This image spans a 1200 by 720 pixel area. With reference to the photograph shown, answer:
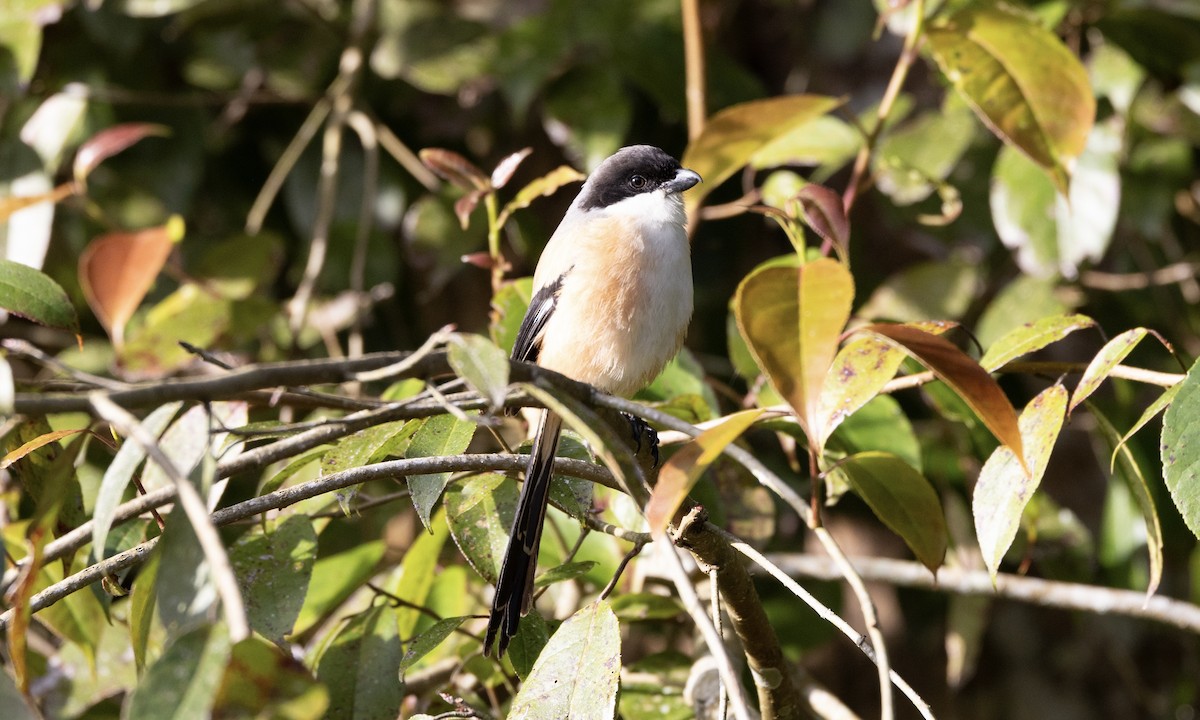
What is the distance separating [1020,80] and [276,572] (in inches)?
74.9

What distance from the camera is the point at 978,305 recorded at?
3.94 meters

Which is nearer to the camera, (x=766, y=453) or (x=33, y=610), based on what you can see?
(x=33, y=610)

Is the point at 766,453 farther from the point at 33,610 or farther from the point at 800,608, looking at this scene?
the point at 33,610

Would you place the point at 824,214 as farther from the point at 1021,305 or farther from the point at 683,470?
the point at 1021,305

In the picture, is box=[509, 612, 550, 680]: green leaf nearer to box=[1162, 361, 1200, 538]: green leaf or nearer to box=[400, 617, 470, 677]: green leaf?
box=[400, 617, 470, 677]: green leaf

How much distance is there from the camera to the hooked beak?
2854 mm

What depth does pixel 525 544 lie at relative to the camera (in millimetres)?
2057

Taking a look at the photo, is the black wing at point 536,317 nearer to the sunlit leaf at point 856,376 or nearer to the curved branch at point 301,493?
the curved branch at point 301,493

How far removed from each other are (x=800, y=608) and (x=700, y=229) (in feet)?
4.76

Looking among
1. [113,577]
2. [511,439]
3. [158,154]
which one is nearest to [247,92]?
[158,154]

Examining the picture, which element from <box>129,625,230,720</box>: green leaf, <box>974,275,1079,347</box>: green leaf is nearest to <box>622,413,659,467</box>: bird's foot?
<box>129,625,230,720</box>: green leaf

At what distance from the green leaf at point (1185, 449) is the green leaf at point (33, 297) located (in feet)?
5.77

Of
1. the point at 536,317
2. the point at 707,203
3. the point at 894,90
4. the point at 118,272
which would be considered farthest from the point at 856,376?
the point at 707,203

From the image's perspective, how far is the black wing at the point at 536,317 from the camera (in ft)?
8.35
